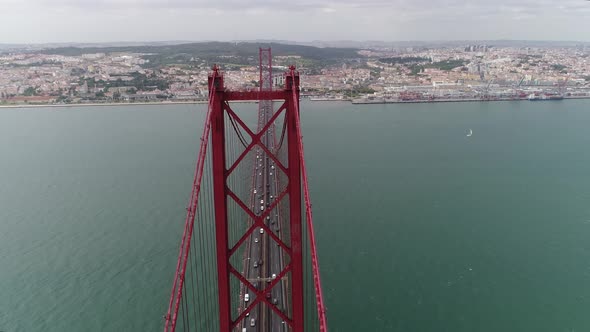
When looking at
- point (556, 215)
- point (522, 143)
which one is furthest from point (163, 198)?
point (522, 143)

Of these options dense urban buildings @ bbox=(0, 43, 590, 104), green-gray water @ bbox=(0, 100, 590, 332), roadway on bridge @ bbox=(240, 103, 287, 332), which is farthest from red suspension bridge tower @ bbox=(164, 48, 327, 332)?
dense urban buildings @ bbox=(0, 43, 590, 104)

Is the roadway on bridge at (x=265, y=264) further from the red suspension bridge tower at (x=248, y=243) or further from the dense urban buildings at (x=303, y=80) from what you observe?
the dense urban buildings at (x=303, y=80)

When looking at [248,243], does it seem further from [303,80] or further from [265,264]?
[303,80]

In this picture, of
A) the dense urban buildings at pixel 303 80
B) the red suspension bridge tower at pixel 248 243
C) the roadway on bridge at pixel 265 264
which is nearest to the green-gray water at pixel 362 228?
the red suspension bridge tower at pixel 248 243

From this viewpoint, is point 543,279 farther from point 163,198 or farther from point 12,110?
point 12,110

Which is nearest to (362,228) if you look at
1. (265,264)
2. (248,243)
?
(248,243)
